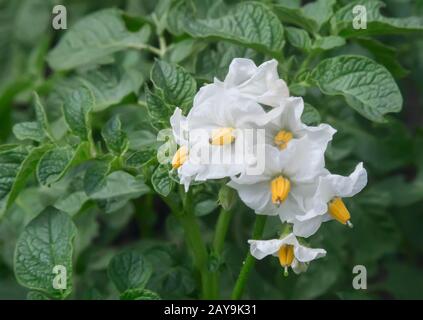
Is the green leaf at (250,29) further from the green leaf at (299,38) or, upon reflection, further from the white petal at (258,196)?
the white petal at (258,196)

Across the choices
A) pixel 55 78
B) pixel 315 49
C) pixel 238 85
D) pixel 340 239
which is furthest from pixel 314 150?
pixel 55 78

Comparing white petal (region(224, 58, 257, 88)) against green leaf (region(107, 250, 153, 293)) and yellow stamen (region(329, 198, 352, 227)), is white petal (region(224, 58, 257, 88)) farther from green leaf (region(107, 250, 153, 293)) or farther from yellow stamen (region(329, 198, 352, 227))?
green leaf (region(107, 250, 153, 293))

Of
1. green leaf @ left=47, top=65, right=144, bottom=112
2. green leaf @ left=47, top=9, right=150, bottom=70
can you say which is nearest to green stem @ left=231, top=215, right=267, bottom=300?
green leaf @ left=47, top=65, right=144, bottom=112

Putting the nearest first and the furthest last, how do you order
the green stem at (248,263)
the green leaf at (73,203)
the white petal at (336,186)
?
the white petal at (336,186) < the green stem at (248,263) < the green leaf at (73,203)

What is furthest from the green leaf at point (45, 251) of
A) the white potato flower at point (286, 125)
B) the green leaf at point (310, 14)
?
the green leaf at point (310, 14)
